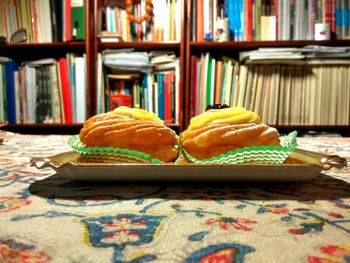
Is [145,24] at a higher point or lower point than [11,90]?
higher

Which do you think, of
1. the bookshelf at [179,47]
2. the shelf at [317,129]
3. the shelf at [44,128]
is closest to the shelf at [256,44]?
the bookshelf at [179,47]

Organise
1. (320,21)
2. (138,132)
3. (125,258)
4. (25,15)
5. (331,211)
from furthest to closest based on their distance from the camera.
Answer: (25,15), (320,21), (138,132), (331,211), (125,258)

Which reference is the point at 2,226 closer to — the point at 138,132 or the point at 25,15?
the point at 138,132

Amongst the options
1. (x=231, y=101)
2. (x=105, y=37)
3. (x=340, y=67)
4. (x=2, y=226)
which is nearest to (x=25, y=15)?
(x=105, y=37)

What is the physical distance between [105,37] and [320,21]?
3.89 feet

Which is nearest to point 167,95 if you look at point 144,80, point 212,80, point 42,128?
point 144,80

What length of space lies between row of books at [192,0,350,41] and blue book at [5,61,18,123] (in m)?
1.10

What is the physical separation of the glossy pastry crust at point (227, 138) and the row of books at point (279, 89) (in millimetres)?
1491

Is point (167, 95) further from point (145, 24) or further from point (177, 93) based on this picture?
point (145, 24)

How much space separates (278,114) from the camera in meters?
1.94

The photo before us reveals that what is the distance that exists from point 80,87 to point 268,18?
1.13m

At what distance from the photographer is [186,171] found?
1.40ft

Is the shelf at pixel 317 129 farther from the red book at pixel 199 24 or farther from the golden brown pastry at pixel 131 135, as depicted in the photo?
the golden brown pastry at pixel 131 135

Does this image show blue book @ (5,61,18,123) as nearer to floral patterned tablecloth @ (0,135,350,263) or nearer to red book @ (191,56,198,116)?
red book @ (191,56,198,116)
